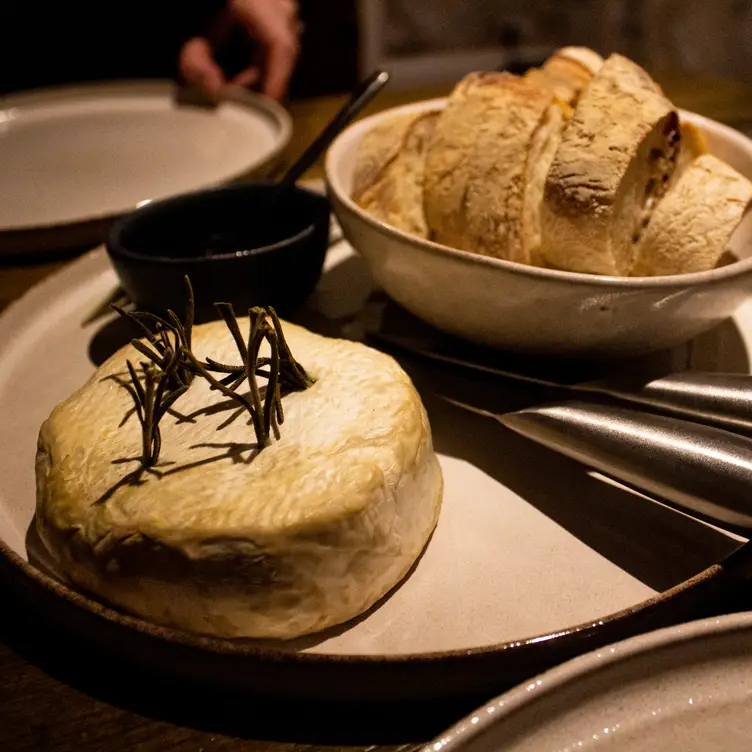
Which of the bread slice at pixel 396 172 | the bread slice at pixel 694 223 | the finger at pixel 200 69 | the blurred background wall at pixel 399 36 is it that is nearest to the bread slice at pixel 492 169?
the bread slice at pixel 396 172

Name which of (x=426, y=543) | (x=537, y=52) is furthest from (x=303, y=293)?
(x=537, y=52)

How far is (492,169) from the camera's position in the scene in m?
0.78

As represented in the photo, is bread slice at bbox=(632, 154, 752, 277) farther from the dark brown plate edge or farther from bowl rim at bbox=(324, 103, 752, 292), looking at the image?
the dark brown plate edge

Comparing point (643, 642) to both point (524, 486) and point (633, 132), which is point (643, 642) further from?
point (633, 132)

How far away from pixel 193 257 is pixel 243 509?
0.58 metres

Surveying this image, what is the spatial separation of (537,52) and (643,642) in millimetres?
3997

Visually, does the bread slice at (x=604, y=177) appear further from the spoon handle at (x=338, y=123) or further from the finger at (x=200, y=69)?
the finger at (x=200, y=69)

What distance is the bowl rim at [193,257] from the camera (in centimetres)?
86

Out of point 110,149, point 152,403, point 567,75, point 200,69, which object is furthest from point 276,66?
point 152,403

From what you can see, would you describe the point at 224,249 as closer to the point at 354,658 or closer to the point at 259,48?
the point at 354,658

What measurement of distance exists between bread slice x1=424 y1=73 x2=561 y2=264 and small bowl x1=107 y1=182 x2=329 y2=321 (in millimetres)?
200

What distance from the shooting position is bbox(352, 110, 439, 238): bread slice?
0.85m

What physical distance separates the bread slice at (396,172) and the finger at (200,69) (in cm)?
102

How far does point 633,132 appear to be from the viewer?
741 mm
